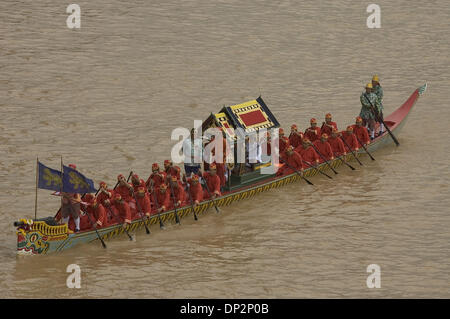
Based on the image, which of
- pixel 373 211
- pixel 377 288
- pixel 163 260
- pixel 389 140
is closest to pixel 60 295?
pixel 163 260

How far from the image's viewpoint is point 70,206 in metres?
24.2

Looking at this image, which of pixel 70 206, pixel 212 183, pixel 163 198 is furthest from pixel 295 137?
pixel 70 206

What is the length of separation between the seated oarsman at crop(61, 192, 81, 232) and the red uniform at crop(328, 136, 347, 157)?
10.2 metres

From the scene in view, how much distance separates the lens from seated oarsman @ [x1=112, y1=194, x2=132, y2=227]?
81.9 ft

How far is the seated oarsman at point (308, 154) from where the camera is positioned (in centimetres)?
3000

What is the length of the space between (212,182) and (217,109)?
10900 millimetres

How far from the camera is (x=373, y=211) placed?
91.0 ft

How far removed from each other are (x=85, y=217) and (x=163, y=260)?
2.54 metres

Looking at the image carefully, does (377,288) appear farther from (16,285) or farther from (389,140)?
(389,140)

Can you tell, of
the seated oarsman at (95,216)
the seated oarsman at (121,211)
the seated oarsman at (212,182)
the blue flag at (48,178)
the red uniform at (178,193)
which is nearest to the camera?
the blue flag at (48,178)

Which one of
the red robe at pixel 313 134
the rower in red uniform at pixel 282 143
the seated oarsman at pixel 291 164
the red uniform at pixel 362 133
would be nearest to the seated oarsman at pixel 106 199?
the seated oarsman at pixel 291 164

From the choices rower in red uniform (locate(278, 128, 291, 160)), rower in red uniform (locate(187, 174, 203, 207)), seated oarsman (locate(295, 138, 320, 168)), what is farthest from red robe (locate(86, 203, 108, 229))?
seated oarsman (locate(295, 138, 320, 168))

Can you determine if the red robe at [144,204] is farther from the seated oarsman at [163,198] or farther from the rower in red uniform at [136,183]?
the seated oarsman at [163,198]

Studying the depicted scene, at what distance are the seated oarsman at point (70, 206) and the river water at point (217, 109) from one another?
97 cm
